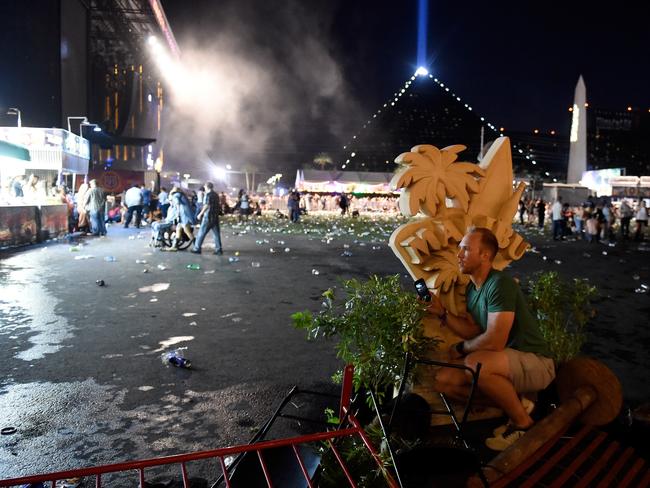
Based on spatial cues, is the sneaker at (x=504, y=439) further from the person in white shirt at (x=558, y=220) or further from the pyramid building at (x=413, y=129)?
the pyramid building at (x=413, y=129)

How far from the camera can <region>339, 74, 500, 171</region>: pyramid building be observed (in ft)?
262

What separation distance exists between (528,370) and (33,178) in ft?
56.1

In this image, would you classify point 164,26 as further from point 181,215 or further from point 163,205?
point 181,215

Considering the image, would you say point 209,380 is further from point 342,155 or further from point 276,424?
point 342,155

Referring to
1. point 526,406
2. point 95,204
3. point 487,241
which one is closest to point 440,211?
point 487,241

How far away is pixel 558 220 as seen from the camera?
18.2 meters

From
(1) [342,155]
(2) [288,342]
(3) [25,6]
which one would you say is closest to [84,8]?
(3) [25,6]

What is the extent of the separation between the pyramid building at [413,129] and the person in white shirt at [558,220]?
5780 cm

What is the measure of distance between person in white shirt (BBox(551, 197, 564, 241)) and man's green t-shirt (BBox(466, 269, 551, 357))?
16.2m

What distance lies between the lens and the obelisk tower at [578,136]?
178 ft

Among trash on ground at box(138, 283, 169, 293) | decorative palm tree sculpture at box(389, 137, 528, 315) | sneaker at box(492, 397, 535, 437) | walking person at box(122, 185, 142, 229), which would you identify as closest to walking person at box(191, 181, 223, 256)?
trash on ground at box(138, 283, 169, 293)

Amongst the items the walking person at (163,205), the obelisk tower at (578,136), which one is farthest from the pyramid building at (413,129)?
the walking person at (163,205)

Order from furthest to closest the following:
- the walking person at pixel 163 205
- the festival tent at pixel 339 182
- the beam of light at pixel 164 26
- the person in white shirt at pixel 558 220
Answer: the festival tent at pixel 339 182
the beam of light at pixel 164 26
the walking person at pixel 163 205
the person in white shirt at pixel 558 220

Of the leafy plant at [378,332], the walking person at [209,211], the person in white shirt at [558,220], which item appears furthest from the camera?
the person in white shirt at [558,220]
